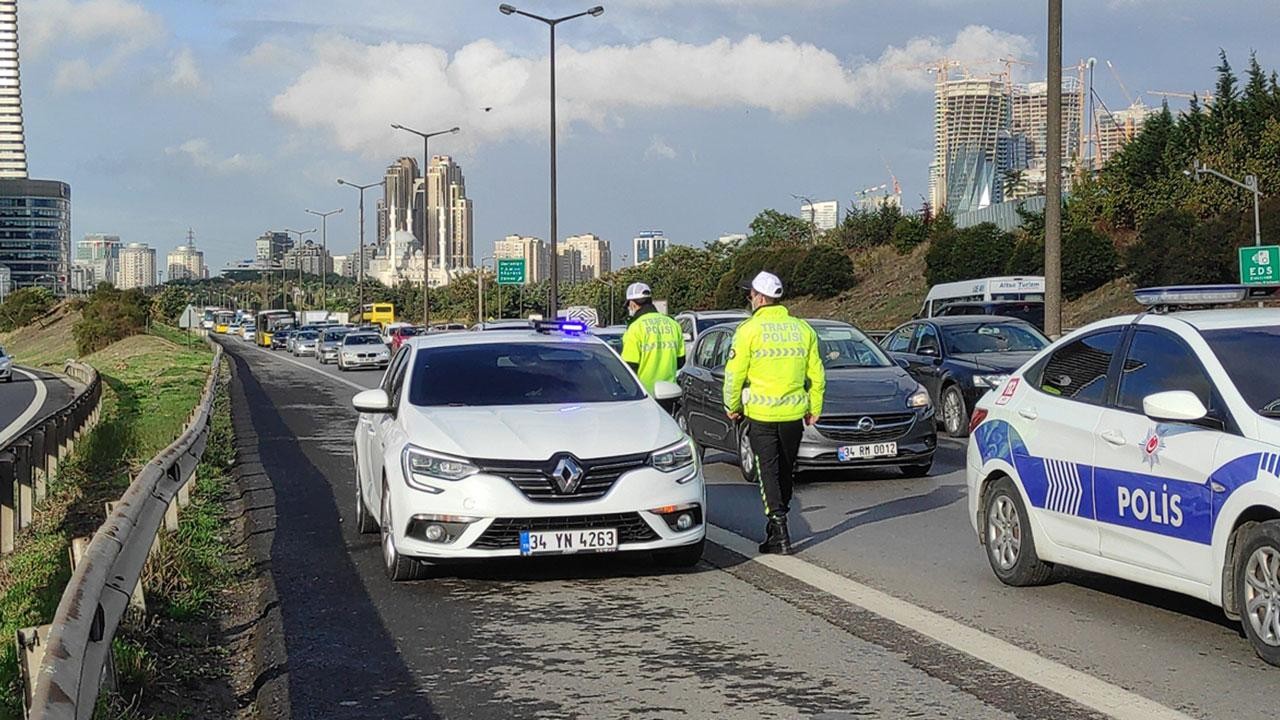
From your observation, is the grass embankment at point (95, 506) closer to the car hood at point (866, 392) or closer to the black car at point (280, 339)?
the car hood at point (866, 392)

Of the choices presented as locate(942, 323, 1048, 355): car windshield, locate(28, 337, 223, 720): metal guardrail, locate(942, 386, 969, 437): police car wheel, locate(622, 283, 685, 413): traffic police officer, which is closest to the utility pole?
locate(942, 323, 1048, 355): car windshield

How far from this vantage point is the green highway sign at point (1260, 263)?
42.4 m

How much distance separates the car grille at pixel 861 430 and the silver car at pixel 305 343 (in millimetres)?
61387

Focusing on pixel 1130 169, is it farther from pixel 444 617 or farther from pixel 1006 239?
pixel 444 617

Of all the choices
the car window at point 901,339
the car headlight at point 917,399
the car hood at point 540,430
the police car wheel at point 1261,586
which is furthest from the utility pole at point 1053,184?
the police car wheel at point 1261,586

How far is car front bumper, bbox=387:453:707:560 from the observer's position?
845cm

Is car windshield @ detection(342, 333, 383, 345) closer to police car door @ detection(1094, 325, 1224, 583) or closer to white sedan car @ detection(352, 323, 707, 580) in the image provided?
white sedan car @ detection(352, 323, 707, 580)

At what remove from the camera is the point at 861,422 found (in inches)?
549

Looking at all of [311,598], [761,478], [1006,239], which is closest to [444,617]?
[311,598]

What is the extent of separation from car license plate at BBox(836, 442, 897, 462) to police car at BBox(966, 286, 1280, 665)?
4789mm

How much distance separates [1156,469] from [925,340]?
1391cm

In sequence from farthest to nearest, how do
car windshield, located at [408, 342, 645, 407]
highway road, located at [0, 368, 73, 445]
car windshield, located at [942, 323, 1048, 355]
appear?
highway road, located at [0, 368, 73, 445], car windshield, located at [942, 323, 1048, 355], car windshield, located at [408, 342, 645, 407]

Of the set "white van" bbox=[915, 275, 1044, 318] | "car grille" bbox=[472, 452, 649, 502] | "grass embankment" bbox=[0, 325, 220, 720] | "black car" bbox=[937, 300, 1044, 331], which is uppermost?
"white van" bbox=[915, 275, 1044, 318]

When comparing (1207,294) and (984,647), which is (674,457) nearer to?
(984,647)
